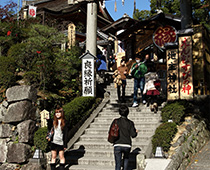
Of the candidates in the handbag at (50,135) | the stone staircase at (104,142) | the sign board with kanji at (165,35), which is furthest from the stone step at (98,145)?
the sign board with kanji at (165,35)

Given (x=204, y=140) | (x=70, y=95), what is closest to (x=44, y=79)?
(x=70, y=95)

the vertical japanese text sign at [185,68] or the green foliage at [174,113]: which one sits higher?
the vertical japanese text sign at [185,68]

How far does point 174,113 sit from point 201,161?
6.57 ft

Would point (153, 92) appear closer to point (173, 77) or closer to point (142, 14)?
point (173, 77)

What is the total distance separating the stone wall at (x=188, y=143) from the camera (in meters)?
6.79

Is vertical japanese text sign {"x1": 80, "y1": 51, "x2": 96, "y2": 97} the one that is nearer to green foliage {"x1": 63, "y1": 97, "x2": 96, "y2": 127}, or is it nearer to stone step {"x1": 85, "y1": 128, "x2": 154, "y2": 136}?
green foliage {"x1": 63, "y1": 97, "x2": 96, "y2": 127}

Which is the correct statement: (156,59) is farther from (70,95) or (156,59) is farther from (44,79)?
(44,79)

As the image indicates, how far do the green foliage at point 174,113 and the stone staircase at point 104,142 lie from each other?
475 millimetres

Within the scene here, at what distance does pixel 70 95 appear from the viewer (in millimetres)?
12156

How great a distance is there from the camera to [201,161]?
7.55m

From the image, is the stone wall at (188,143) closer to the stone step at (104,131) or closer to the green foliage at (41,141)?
the stone step at (104,131)

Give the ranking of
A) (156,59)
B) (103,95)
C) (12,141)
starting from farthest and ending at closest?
A: 1. (156,59)
2. (103,95)
3. (12,141)

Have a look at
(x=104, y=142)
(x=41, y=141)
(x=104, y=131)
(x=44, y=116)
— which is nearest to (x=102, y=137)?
(x=104, y=142)

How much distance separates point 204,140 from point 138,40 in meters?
11.1
